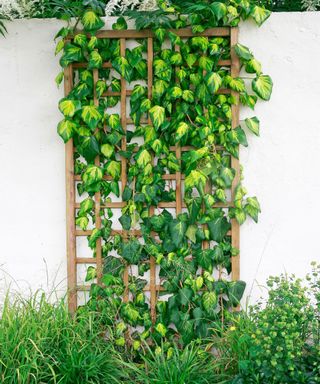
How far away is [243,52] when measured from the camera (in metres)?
3.05

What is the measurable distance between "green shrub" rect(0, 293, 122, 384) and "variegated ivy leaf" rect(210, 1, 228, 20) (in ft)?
5.52

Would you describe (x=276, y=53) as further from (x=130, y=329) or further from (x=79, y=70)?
(x=130, y=329)

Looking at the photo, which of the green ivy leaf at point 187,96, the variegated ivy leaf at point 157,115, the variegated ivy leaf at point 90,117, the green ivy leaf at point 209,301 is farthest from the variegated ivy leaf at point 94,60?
the green ivy leaf at point 209,301

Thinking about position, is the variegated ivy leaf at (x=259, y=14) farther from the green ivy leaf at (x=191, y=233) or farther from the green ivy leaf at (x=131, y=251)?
the green ivy leaf at (x=131, y=251)

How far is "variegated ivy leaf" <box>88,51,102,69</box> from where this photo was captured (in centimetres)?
308

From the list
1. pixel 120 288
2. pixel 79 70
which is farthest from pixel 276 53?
pixel 120 288

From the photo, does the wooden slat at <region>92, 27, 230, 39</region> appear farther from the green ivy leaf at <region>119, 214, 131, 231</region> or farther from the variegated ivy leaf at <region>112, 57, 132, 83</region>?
the green ivy leaf at <region>119, 214, 131, 231</region>

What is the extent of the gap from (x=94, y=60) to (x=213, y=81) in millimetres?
642

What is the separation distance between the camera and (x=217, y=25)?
3.11m

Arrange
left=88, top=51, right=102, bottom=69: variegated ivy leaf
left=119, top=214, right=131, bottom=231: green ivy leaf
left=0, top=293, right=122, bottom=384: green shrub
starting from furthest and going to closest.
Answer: left=119, top=214, right=131, bottom=231: green ivy leaf < left=88, top=51, right=102, bottom=69: variegated ivy leaf < left=0, top=293, right=122, bottom=384: green shrub

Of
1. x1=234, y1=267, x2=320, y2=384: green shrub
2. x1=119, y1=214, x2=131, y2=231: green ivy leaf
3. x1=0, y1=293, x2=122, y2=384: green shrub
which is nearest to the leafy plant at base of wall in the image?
x1=119, y1=214, x2=131, y2=231: green ivy leaf

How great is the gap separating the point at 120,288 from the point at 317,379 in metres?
1.17

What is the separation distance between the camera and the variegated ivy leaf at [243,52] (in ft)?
10.0

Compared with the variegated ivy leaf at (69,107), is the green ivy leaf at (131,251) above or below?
below
